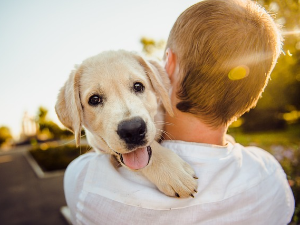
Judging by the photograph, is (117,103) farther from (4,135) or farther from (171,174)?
(4,135)

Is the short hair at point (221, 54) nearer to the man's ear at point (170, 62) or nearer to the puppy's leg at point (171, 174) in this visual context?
the man's ear at point (170, 62)

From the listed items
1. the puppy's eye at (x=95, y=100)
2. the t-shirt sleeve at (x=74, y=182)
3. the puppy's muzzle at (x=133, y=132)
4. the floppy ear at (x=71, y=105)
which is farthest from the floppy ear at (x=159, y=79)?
the t-shirt sleeve at (x=74, y=182)

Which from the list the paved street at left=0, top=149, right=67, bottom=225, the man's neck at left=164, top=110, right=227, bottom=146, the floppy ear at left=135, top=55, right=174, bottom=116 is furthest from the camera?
the paved street at left=0, top=149, right=67, bottom=225

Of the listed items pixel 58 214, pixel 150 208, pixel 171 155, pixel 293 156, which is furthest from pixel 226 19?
pixel 58 214

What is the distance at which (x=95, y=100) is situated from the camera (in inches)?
106

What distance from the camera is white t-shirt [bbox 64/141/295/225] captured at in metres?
1.81

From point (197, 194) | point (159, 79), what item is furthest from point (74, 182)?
point (159, 79)

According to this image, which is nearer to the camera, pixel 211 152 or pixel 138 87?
pixel 211 152

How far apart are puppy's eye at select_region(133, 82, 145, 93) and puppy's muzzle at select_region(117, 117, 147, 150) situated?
570mm

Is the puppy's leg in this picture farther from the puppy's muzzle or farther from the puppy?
the puppy's muzzle

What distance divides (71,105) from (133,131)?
2.85ft

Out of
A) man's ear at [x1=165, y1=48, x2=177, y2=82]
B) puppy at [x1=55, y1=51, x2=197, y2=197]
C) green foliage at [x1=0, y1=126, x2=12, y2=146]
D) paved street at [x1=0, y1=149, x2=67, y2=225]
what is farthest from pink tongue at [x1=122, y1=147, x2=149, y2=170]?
green foliage at [x1=0, y1=126, x2=12, y2=146]

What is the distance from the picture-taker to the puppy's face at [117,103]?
220 centimetres

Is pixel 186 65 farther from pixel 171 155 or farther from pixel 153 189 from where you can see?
pixel 153 189
